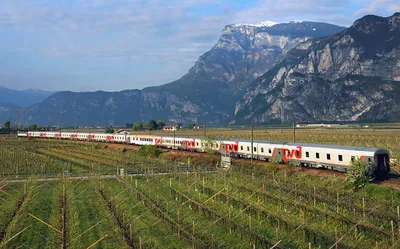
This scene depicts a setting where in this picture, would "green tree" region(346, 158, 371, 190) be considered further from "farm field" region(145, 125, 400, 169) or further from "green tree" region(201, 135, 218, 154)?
"green tree" region(201, 135, 218, 154)

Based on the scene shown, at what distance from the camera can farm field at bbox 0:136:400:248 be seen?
21906 mm

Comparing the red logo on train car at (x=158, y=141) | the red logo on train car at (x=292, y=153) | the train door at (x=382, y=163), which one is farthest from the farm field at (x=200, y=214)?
the red logo on train car at (x=158, y=141)

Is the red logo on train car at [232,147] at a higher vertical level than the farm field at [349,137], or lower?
higher

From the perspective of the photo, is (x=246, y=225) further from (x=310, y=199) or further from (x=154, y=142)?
(x=154, y=142)

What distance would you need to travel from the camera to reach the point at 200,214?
27.4m

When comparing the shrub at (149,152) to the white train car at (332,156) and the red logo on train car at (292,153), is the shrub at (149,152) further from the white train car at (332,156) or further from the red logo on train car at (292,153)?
the red logo on train car at (292,153)

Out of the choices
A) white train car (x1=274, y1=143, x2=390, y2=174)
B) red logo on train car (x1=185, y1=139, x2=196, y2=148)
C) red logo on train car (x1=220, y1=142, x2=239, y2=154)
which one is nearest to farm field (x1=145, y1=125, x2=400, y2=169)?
red logo on train car (x1=185, y1=139, x2=196, y2=148)

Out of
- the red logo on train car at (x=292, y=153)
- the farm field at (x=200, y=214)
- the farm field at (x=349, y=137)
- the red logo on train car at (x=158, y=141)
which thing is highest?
the red logo on train car at (x=292, y=153)

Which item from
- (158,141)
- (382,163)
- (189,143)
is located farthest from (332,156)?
(158,141)

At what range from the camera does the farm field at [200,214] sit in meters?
21.9

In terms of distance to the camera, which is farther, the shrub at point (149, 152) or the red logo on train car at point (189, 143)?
the red logo on train car at point (189, 143)

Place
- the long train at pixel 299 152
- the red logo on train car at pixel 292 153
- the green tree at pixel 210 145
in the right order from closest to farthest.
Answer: the long train at pixel 299 152 → the red logo on train car at pixel 292 153 → the green tree at pixel 210 145

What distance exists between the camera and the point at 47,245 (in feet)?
74.1

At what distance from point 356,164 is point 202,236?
645 inches
